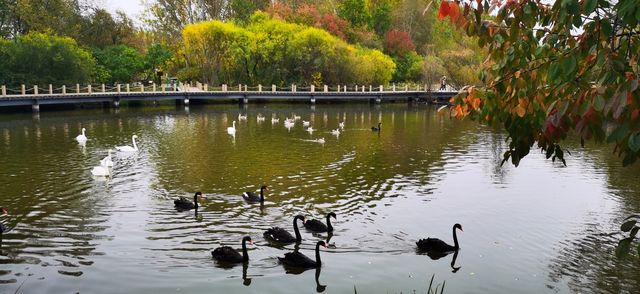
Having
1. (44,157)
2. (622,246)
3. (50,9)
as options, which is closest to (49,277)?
(622,246)

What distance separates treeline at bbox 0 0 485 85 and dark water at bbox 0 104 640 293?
2933 cm

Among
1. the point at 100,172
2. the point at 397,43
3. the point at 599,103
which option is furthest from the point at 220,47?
the point at 599,103

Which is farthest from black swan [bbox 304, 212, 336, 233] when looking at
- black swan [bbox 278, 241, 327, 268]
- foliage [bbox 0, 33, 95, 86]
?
foliage [bbox 0, 33, 95, 86]

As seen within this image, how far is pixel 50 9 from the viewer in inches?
2208

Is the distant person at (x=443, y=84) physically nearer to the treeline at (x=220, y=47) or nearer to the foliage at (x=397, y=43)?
the treeline at (x=220, y=47)

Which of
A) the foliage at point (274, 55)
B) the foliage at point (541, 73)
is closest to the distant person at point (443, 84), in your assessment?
the foliage at point (274, 55)

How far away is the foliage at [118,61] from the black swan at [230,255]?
4929 cm

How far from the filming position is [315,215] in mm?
15359

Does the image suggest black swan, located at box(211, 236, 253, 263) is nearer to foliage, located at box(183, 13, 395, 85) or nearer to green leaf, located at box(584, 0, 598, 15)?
green leaf, located at box(584, 0, 598, 15)

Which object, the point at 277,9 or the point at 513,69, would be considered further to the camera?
the point at 277,9

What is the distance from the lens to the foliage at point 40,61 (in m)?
47.0

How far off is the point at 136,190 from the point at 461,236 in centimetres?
1004

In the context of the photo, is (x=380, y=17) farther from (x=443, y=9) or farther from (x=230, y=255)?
(x=443, y=9)

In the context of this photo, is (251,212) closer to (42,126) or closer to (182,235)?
(182,235)
